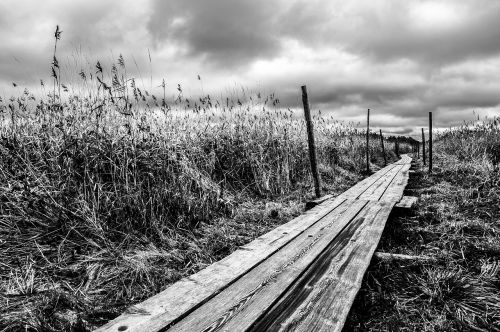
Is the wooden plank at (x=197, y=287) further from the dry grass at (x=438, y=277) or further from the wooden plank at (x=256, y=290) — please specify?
the dry grass at (x=438, y=277)

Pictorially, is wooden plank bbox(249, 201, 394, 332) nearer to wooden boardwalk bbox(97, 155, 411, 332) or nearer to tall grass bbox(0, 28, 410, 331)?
wooden boardwalk bbox(97, 155, 411, 332)

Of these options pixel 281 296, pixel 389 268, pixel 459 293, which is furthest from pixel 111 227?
pixel 459 293

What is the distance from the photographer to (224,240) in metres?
3.28

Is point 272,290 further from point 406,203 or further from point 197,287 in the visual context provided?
point 406,203

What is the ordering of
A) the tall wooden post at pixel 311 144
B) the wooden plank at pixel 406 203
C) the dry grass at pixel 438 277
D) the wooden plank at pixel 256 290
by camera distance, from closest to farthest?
the wooden plank at pixel 256 290, the dry grass at pixel 438 277, the wooden plank at pixel 406 203, the tall wooden post at pixel 311 144

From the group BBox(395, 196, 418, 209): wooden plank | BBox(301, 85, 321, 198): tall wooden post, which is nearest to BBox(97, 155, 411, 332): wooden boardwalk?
BBox(395, 196, 418, 209): wooden plank

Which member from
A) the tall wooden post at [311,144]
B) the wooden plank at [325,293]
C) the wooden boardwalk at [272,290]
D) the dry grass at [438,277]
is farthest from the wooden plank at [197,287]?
the tall wooden post at [311,144]

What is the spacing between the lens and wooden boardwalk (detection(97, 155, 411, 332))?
1.57 metres

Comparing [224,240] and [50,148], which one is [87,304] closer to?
[224,240]

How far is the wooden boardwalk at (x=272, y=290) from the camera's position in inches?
61.8

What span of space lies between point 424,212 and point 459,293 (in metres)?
2.58

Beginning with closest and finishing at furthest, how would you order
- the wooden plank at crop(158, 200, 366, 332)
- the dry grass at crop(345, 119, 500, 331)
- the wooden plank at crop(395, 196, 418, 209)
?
the wooden plank at crop(158, 200, 366, 332), the dry grass at crop(345, 119, 500, 331), the wooden plank at crop(395, 196, 418, 209)

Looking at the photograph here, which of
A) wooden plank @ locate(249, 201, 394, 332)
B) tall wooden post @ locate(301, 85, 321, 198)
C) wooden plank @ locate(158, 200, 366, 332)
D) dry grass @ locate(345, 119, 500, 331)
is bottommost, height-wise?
dry grass @ locate(345, 119, 500, 331)

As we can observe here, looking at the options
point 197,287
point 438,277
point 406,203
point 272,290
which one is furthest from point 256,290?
point 406,203
